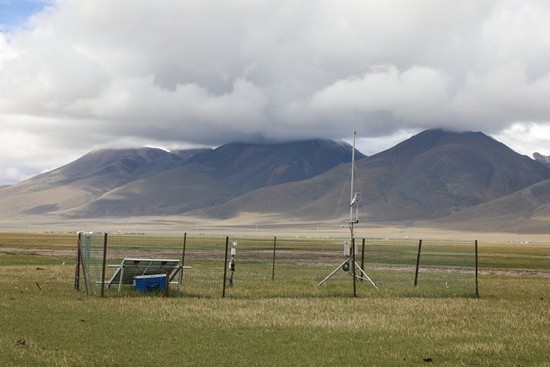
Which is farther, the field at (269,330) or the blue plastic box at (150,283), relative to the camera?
the blue plastic box at (150,283)

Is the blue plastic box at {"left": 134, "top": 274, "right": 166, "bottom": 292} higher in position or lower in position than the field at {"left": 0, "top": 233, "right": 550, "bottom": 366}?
higher

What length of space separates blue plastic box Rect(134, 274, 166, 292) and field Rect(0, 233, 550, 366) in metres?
0.77

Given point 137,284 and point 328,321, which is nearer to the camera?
point 328,321

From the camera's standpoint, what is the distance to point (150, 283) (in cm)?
2434

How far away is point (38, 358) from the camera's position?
531 inches

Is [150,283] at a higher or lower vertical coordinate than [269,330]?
higher

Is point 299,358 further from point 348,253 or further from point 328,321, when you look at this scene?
point 348,253

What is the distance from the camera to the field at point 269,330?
14.1m

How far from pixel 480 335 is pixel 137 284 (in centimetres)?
1193

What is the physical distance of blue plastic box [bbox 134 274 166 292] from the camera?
2419cm

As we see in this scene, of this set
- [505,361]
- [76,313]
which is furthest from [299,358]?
[76,313]

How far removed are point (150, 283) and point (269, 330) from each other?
8.01 metres

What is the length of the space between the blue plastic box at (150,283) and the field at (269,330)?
0.77m

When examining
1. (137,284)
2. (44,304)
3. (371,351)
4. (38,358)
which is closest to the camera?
(38,358)
